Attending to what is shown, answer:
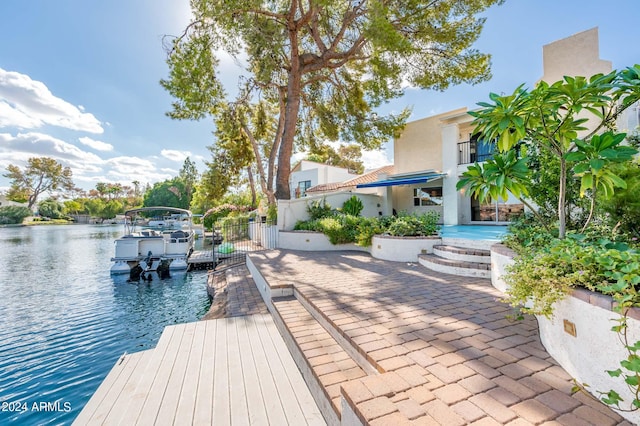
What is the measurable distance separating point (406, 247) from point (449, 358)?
6484mm

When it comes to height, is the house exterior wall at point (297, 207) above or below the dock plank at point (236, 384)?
above

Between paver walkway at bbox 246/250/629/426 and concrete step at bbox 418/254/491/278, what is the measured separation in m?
0.69

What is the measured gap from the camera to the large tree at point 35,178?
70656mm

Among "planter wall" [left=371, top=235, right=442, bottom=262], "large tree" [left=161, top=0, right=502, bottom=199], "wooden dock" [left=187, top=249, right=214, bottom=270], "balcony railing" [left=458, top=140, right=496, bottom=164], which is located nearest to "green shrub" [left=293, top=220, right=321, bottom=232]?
"large tree" [left=161, top=0, right=502, bottom=199]

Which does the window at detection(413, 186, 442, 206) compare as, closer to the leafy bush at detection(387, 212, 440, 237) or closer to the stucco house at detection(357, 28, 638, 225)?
the stucco house at detection(357, 28, 638, 225)

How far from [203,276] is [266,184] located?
952cm

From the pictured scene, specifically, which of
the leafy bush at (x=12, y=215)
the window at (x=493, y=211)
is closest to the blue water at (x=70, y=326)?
the window at (x=493, y=211)

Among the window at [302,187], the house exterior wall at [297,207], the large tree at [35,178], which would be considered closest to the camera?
the house exterior wall at [297,207]

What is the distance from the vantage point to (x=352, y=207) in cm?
1639

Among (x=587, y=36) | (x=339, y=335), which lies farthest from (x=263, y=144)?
(x=339, y=335)

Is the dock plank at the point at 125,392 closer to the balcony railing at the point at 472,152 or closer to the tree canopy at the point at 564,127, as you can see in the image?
the tree canopy at the point at 564,127

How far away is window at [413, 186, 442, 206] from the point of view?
1745cm

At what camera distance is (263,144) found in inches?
1119

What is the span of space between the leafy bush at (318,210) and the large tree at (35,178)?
94.3 meters
